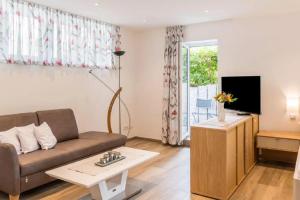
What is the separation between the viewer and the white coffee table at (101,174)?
245 cm

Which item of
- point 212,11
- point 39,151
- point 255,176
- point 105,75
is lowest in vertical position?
point 255,176

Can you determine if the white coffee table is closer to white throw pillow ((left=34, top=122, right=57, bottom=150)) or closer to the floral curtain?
white throw pillow ((left=34, top=122, right=57, bottom=150))

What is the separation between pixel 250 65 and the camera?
15.3ft

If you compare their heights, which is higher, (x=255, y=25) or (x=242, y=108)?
(x=255, y=25)

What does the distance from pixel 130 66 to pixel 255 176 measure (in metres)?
3.55

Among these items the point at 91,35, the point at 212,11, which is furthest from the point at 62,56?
the point at 212,11

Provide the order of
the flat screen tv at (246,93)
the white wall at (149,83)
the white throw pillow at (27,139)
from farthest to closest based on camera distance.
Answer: the white wall at (149,83), the flat screen tv at (246,93), the white throw pillow at (27,139)

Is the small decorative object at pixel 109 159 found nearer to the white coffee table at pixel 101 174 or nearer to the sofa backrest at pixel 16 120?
the white coffee table at pixel 101 174

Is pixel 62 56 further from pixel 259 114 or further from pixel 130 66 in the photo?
pixel 259 114

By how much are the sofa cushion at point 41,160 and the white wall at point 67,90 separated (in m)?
0.96

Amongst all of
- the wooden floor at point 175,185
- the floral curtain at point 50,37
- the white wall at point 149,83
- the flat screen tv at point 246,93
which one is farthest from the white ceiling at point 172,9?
the wooden floor at point 175,185

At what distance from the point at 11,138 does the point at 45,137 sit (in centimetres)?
44

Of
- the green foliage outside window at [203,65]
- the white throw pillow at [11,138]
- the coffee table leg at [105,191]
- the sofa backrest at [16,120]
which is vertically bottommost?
the coffee table leg at [105,191]

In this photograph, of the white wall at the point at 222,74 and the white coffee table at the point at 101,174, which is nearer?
the white coffee table at the point at 101,174
